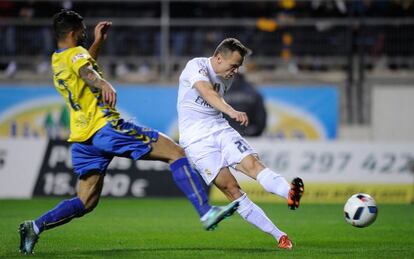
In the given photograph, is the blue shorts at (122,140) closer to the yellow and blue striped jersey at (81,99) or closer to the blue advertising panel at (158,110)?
the yellow and blue striped jersey at (81,99)

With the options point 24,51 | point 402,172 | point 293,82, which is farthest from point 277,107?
point 24,51

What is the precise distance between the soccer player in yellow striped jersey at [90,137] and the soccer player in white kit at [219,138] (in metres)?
0.63

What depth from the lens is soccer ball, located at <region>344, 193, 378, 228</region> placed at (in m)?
9.42

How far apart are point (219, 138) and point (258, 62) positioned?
11393 mm

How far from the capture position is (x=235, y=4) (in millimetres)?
21031

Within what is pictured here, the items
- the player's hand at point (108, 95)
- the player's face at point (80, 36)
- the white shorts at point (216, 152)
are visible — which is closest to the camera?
the player's hand at point (108, 95)

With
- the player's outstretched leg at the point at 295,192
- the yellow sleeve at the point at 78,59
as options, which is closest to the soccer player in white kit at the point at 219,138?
the player's outstretched leg at the point at 295,192

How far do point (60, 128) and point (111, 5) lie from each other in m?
3.15

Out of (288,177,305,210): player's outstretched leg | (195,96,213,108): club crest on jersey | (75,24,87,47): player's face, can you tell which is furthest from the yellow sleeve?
(288,177,305,210): player's outstretched leg

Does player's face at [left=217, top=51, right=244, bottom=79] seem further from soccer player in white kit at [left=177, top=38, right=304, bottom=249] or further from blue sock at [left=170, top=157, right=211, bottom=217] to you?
blue sock at [left=170, top=157, right=211, bottom=217]

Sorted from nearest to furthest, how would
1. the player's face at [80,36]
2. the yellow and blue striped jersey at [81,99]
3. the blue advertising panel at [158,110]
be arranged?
the yellow and blue striped jersey at [81,99] → the player's face at [80,36] → the blue advertising panel at [158,110]

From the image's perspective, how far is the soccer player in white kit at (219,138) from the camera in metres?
9.15

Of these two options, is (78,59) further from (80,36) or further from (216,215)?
(216,215)

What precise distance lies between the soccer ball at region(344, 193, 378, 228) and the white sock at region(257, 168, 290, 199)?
0.99 meters
